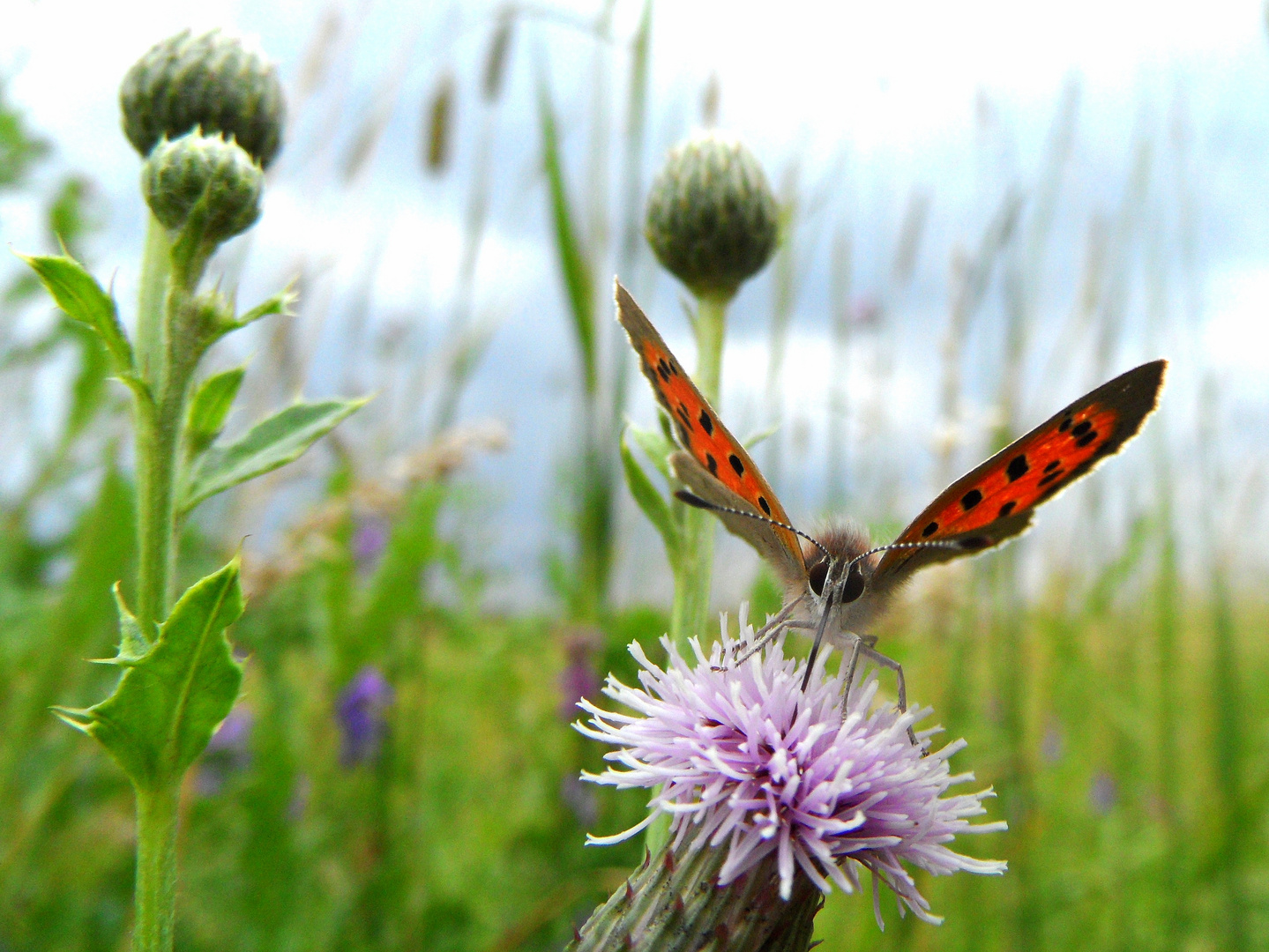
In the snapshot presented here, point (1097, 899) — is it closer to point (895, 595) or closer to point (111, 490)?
point (895, 595)

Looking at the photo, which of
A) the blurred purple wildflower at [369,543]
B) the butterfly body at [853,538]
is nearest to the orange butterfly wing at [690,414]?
the butterfly body at [853,538]

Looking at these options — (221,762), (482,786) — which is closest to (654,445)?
(482,786)

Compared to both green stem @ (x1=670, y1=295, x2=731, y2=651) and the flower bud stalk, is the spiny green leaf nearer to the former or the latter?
green stem @ (x1=670, y1=295, x2=731, y2=651)

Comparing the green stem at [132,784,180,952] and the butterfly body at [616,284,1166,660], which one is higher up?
the butterfly body at [616,284,1166,660]

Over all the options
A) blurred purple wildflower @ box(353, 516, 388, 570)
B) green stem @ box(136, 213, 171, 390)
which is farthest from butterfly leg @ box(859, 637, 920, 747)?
blurred purple wildflower @ box(353, 516, 388, 570)

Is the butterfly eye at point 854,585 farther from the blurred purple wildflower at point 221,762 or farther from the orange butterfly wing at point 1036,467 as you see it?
the blurred purple wildflower at point 221,762

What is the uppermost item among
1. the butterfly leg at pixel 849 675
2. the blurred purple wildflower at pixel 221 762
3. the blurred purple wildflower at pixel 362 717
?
the butterfly leg at pixel 849 675

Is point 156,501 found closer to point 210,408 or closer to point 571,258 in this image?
point 210,408
